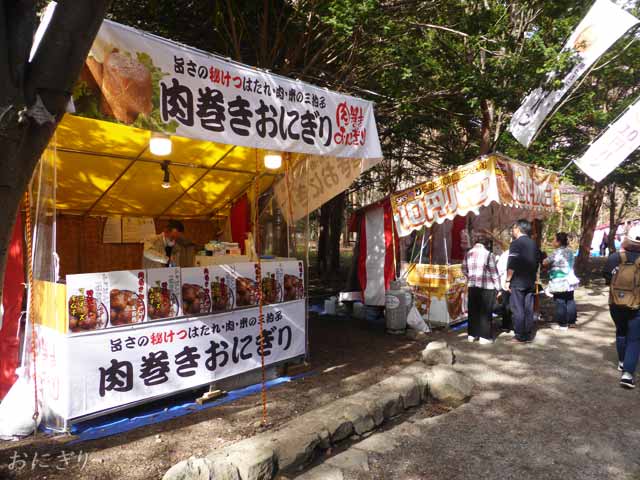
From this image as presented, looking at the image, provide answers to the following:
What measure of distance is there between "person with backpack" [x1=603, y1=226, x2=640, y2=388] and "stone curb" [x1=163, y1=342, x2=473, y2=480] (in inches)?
77.1

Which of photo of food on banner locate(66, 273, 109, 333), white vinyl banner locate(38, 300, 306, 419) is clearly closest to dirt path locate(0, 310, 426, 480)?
white vinyl banner locate(38, 300, 306, 419)

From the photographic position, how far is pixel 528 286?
7891 mm

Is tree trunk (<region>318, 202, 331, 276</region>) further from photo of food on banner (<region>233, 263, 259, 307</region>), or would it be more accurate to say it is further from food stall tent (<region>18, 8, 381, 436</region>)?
photo of food on banner (<region>233, 263, 259, 307</region>)

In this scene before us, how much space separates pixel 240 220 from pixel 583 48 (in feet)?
22.7

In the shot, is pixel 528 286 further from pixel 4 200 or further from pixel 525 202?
pixel 4 200

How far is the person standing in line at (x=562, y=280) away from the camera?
853 centimetres

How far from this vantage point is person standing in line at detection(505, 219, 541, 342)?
25.6ft

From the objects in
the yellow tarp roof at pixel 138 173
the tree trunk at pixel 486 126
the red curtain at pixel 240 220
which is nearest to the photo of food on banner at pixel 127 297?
the yellow tarp roof at pixel 138 173

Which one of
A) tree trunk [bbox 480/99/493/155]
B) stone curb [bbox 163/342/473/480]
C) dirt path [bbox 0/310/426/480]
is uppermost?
tree trunk [bbox 480/99/493/155]

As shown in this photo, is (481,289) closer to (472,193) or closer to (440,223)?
(440,223)

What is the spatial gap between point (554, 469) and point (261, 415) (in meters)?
2.79

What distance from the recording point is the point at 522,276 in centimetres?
788

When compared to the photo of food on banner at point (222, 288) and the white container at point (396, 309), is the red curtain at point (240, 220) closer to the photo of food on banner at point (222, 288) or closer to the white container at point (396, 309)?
the photo of food on banner at point (222, 288)

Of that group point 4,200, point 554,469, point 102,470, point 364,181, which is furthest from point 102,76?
point 364,181
